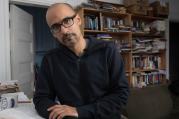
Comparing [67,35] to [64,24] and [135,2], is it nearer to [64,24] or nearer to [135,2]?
[64,24]

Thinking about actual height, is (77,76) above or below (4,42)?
below

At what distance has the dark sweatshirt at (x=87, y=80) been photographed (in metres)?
1.05

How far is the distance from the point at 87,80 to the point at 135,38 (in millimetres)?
3134

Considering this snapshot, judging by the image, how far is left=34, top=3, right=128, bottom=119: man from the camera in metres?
1.01

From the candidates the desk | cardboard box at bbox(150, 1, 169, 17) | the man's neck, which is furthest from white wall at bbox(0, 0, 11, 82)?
cardboard box at bbox(150, 1, 169, 17)

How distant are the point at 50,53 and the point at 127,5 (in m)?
3.06

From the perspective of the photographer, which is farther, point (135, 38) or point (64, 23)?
point (135, 38)

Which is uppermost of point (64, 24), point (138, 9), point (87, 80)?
point (138, 9)

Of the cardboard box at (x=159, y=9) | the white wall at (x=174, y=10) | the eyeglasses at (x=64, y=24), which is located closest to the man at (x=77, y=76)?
the eyeglasses at (x=64, y=24)

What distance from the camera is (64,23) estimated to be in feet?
3.33

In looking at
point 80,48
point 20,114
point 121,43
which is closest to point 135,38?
point 121,43

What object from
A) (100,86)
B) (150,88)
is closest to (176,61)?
(150,88)

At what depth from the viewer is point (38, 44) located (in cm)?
487

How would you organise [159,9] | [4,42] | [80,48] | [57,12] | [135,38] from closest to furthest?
[57,12], [80,48], [4,42], [135,38], [159,9]
